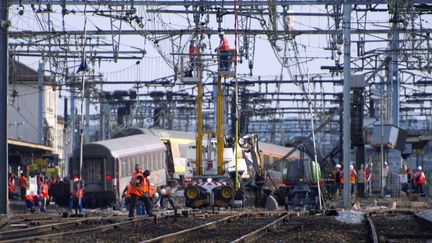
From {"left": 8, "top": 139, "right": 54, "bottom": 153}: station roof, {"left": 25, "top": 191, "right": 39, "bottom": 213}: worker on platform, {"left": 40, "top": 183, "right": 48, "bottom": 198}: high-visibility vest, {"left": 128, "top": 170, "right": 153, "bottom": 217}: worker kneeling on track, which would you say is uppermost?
{"left": 8, "top": 139, "right": 54, "bottom": 153}: station roof

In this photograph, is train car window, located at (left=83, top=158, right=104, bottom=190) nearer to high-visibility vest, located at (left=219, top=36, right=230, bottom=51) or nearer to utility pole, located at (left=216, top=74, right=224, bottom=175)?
utility pole, located at (left=216, top=74, right=224, bottom=175)

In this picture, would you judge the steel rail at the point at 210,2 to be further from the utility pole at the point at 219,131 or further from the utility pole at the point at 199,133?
the utility pole at the point at 219,131

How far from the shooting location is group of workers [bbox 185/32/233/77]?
123ft

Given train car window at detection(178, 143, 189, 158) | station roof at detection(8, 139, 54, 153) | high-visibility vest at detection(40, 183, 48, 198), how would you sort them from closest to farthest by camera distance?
high-visibility vest at detection(40, 183, 48, 198), station roof at detection(8, 139, 54, 153), train car window at detection(178, 143, 189, 158)

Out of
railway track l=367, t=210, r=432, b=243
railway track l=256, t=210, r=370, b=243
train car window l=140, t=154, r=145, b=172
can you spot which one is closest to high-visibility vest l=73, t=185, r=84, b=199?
railway track l=367, t=210, r=432, b=243

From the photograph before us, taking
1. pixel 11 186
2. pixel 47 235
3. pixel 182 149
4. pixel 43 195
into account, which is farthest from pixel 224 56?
pixel 182 149

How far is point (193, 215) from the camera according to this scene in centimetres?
2967

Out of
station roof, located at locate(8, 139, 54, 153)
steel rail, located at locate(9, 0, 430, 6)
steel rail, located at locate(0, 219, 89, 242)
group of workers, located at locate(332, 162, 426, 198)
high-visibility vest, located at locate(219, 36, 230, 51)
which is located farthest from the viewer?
station roof, located at locate(8, 139, 54, 153)

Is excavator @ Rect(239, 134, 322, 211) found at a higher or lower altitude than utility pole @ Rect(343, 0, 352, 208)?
lower

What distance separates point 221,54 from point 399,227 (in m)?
14.7

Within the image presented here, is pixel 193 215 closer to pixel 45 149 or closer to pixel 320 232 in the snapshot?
pixel 320 232

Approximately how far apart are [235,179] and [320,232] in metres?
18.2

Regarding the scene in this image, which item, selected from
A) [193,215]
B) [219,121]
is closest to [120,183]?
[219,121]

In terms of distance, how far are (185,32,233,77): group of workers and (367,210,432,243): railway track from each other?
28.2 feet
